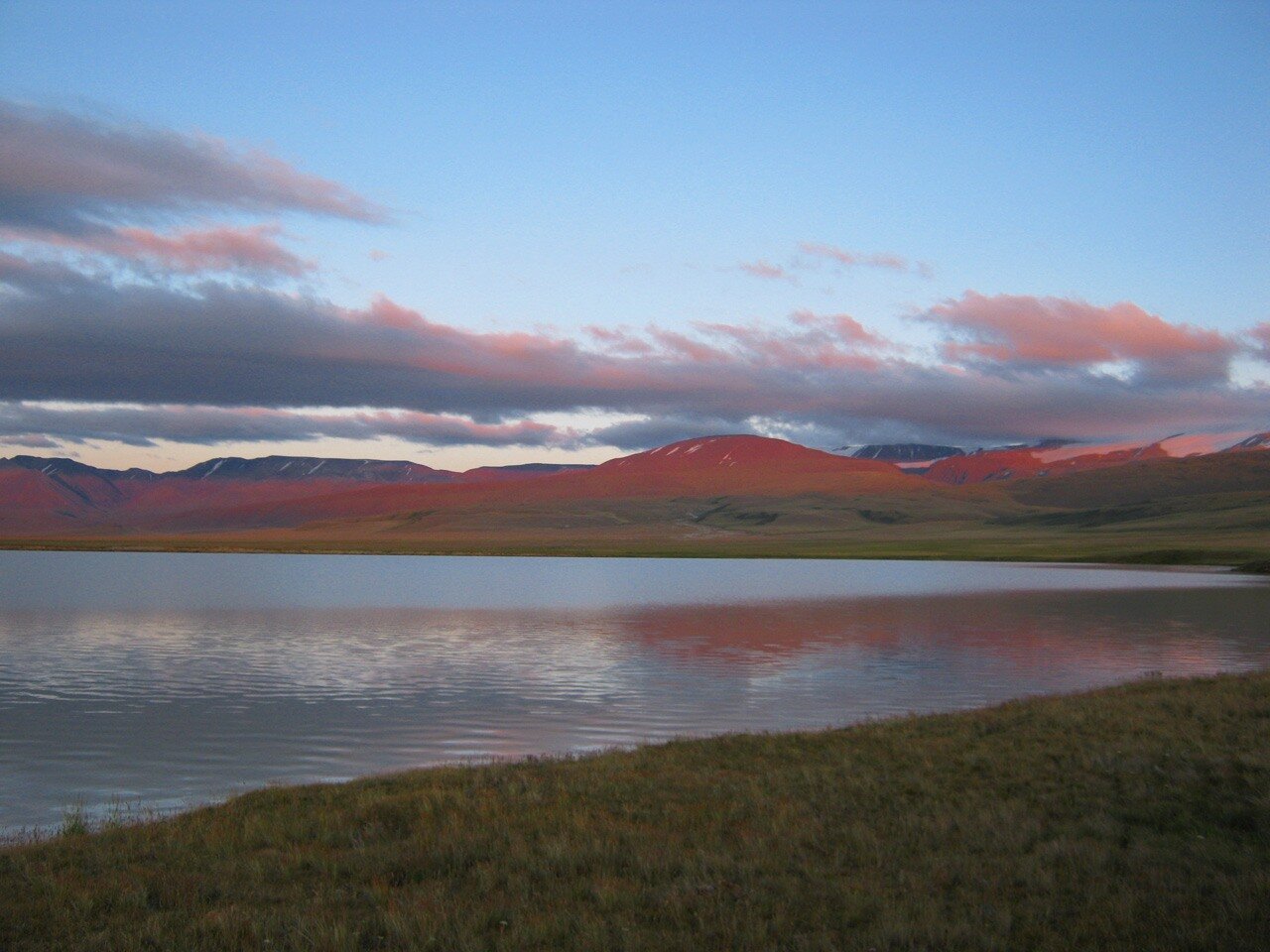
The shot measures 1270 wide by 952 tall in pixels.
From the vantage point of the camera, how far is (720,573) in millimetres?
132000

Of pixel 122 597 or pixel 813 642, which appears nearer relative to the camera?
pixel 813 642

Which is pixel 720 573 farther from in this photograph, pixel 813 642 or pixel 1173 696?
pixel 1173 696

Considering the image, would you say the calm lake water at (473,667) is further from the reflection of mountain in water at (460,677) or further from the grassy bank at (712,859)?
the grassy bank at (712,859)

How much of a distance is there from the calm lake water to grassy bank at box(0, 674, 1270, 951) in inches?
248

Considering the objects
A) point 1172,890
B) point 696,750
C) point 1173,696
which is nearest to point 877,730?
point 696,750

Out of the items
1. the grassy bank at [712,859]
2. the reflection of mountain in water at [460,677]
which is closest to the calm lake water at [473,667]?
the reflection of mountain in water at [460,677]

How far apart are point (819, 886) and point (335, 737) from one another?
17180 mm

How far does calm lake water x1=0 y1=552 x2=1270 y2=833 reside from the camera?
947 inches

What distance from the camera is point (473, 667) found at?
3919cm

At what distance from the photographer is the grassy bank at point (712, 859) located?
33.6ft

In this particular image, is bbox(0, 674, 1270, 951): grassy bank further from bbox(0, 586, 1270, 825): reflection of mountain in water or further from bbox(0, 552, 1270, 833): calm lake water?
bbox(0, 586, 1270, 825): reflection of mountain in water

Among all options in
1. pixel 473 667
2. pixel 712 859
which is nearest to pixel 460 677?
pixel 473 667

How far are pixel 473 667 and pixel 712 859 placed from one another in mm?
27687

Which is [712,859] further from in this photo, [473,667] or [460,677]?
[473,667]
